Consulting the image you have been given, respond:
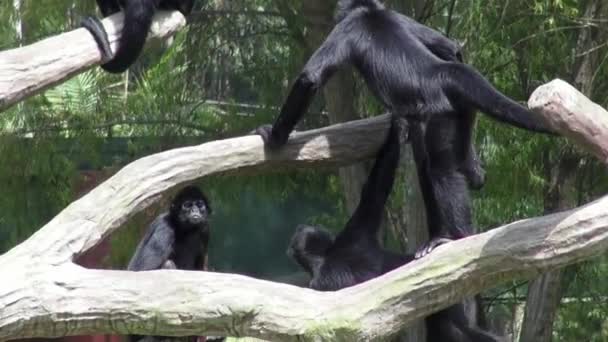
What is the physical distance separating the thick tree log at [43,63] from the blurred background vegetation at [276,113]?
260 cm

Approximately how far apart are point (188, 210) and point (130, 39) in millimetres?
1682

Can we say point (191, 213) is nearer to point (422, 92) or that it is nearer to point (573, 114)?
point (422, 92)

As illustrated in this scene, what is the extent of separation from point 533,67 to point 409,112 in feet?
8.01

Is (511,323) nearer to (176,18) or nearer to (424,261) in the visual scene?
(176,18)

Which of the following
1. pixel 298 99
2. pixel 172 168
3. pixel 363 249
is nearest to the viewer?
pixel 172 168

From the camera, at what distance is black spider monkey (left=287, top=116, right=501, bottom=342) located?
654 centimetres

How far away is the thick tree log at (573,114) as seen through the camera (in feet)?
14.9

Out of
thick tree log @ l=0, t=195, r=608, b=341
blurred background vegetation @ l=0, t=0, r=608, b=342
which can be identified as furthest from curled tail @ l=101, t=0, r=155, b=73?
blurred background vegetation @ l=0, t=0, r=608, b=342

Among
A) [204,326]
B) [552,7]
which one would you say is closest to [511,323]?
[552,7]

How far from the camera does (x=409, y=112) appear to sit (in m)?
6.36

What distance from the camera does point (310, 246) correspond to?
6785 millimetres

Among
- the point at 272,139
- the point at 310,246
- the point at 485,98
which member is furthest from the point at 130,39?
the point at 485,98

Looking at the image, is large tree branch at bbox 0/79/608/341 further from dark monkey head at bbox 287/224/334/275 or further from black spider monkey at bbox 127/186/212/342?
black spider monkey at bbox 127/186/212/342

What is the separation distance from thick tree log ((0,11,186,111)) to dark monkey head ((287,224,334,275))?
152 cm
